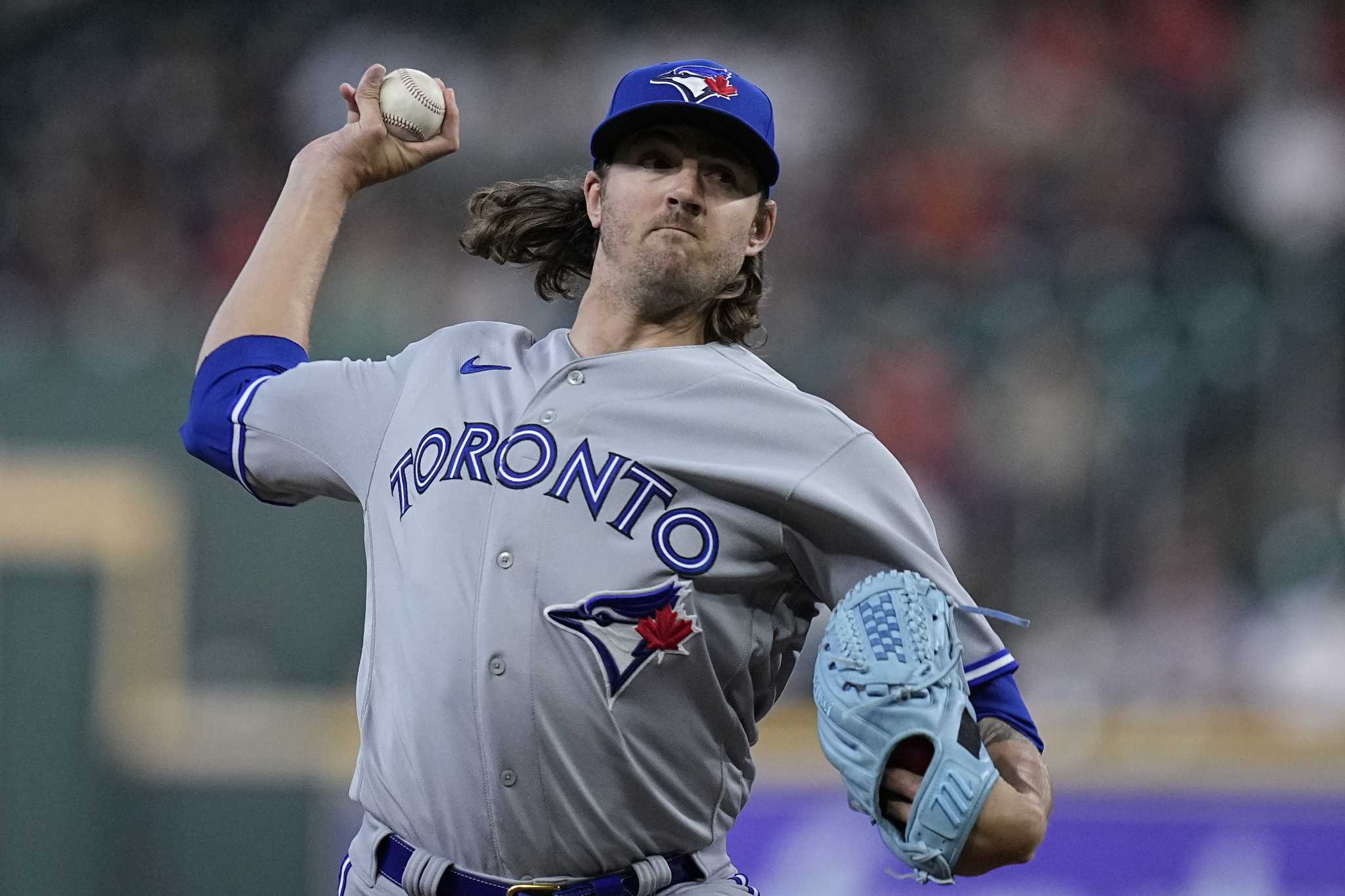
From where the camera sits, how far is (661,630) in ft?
7.31

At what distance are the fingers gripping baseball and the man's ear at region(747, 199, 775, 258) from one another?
572 millimetres

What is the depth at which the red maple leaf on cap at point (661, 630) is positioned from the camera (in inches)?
87.7

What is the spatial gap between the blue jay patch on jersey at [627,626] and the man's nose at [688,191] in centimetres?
59

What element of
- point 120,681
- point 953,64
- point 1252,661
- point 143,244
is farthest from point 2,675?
point 953,64

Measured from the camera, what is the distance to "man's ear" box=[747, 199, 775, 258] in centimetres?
261

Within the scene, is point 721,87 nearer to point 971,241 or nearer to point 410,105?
point 410,105

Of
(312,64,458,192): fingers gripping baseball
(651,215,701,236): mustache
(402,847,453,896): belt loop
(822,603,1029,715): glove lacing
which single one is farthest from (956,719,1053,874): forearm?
(312,64,458,192): fingers gripping baseball

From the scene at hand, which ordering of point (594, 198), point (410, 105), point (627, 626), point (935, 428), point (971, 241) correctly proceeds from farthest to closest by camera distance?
point (971, 241) < point (935, 428) < point (410, 105) < point (594, 198) < point (627, 626)

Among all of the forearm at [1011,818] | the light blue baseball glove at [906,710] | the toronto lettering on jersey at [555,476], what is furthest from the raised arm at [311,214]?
the forearm at [1011,818]

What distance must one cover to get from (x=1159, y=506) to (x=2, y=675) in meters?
4.42

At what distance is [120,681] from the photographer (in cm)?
591

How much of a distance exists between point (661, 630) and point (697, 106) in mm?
792

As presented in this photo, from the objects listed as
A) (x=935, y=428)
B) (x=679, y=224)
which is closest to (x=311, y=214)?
(x=679, y=224)

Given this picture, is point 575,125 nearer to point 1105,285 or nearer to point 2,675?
point 1105,285
